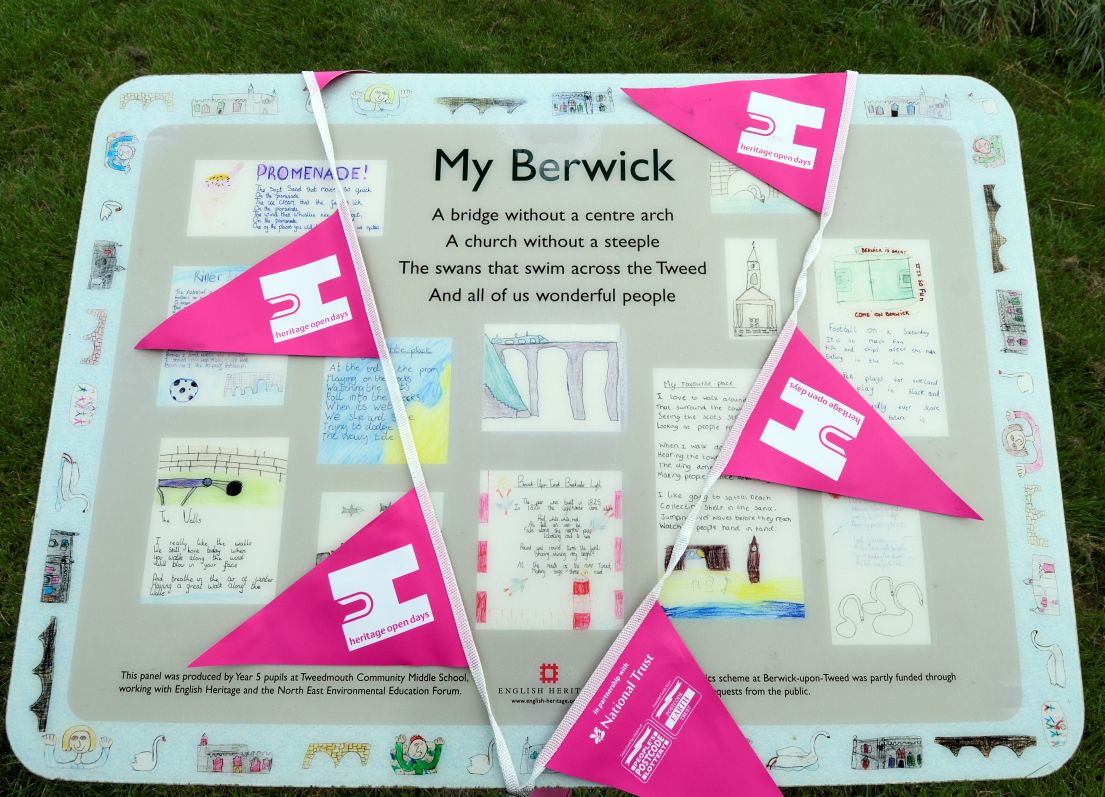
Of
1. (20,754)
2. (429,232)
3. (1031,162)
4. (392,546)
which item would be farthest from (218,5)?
(1031,162)

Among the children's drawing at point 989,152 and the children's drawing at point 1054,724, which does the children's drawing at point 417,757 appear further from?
the children's drawing at point 989,152

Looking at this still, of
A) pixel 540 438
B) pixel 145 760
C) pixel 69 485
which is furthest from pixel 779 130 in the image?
pixel 145 760

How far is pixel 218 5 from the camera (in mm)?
2309

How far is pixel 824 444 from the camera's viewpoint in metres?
1.41

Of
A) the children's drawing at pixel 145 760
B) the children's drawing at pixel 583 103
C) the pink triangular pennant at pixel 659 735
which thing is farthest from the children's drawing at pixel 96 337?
the pink triangular pennant at pixel 659 735

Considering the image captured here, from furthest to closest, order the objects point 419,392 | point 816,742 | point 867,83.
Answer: point 867,83 → point 419,392 → point 816,742

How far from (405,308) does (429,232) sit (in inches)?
6.7

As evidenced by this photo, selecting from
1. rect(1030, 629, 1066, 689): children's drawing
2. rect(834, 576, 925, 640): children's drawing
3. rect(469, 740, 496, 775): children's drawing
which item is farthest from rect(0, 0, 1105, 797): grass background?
rect(469, 740, 496, 775): children's drawing

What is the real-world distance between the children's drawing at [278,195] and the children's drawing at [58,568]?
639 millimetres

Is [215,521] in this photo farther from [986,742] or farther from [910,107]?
[910,107]

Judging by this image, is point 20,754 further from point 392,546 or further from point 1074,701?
point 1074,701

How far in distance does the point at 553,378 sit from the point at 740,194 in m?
0.55

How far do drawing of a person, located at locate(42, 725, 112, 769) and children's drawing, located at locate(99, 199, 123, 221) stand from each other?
999 millimetres

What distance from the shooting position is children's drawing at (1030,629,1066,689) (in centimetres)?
135
